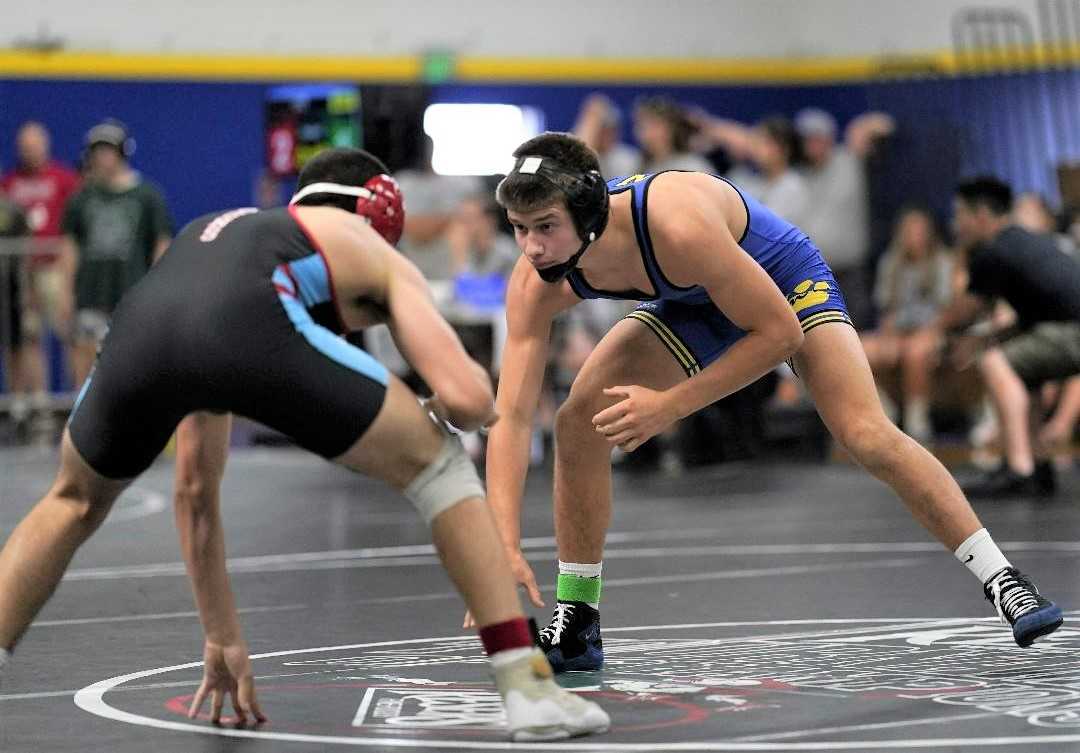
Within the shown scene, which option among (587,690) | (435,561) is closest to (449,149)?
(435,561)

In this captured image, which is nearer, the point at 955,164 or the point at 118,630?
the point at 118,630

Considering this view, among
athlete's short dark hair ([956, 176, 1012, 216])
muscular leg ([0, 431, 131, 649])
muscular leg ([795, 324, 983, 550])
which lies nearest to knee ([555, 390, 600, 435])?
muscular leg ([795, 324, 983, 550])

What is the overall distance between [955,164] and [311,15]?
21.4 feet

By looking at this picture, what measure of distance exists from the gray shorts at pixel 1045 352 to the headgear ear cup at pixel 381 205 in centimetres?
605

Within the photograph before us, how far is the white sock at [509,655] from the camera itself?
344 cm

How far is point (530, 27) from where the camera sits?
58.9 ft

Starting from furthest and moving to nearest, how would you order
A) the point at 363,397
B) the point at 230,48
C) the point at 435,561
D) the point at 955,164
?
1. the point at 230,48
2. the point at 955,164
3. the point at 435,561
4. the point at 363,397

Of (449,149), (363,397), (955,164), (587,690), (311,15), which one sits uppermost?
(311,15)

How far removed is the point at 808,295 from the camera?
4.69 m

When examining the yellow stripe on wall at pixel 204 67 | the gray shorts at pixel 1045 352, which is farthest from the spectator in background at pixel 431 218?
the yellow stripe on wall at pixel 204 67

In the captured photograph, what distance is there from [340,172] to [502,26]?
1440cm

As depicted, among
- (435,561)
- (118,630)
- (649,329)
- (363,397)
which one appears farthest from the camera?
(435,561)

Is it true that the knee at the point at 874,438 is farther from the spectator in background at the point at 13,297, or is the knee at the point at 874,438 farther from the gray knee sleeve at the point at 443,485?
the spectator in background at the point at 13,297

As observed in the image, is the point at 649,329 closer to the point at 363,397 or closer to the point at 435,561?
the point at 363,397
